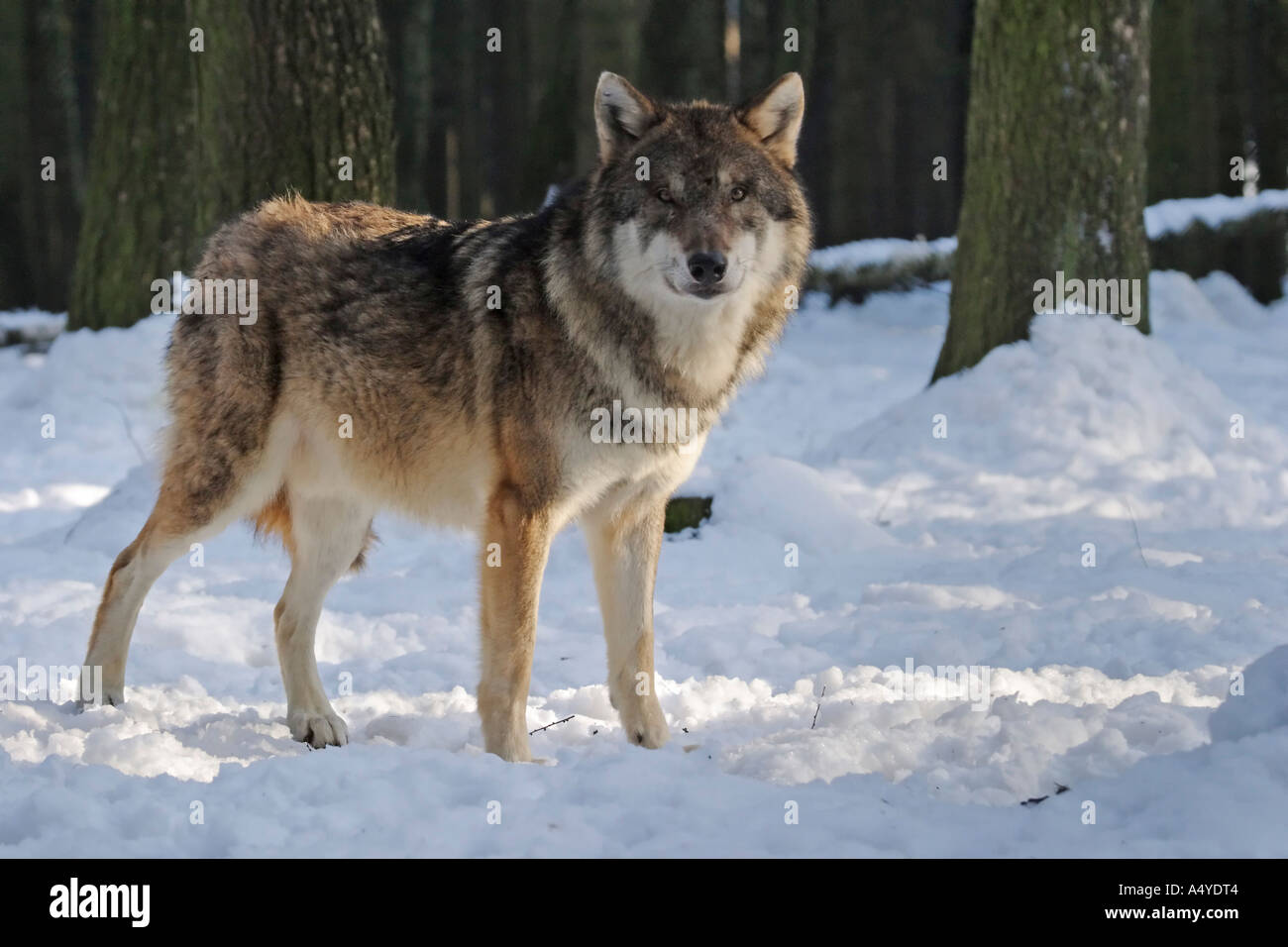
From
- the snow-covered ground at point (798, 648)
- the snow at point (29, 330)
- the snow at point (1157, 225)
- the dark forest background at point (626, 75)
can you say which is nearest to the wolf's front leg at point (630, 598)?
the snow-covered ground at point (798, 648)

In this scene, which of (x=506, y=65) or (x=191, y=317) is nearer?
(x=191, y=317)

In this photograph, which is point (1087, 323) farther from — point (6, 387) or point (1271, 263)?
point (6, 387)

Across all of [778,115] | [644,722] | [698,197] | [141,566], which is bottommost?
[644,722]

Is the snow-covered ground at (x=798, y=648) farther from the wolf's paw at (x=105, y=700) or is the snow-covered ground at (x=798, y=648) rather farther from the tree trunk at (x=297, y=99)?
the tree trunk at (x=297, y=99)

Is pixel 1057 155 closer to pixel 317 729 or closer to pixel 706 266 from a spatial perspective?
pixel 706 266

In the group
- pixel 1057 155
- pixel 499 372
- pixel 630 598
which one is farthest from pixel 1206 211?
pixel 499 372

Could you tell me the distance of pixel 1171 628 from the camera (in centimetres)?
534

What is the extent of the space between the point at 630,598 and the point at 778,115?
1.78 meters

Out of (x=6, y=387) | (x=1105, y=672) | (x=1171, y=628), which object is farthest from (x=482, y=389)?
(x=6, y=387)

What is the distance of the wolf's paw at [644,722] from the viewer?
471 centimetres

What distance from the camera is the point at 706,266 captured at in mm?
4199

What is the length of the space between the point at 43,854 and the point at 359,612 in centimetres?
311

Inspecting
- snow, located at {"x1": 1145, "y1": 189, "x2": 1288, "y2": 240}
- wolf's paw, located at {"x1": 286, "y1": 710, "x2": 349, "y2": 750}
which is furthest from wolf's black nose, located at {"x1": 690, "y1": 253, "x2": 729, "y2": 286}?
Answer: snow, located at {"x1": 1145, "y1": 189, "x2": 1288, "y2": 240}

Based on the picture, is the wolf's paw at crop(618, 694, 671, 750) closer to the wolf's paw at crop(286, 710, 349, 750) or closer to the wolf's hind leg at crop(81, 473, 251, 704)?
the wolf's paw at crop(286, 710, 349, 750)
